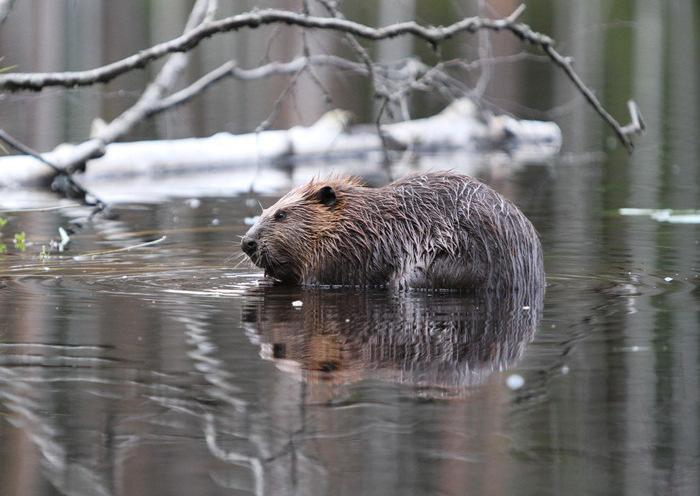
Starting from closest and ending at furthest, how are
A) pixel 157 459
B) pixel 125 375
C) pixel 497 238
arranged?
1. pixel 157 459
2. pixel 125 375
3. pixel 497 238

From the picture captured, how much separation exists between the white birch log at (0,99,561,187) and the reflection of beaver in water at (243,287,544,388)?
482cm

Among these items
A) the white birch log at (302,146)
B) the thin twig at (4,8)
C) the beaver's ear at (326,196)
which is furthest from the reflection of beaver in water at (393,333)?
the white birch log at (302,146)

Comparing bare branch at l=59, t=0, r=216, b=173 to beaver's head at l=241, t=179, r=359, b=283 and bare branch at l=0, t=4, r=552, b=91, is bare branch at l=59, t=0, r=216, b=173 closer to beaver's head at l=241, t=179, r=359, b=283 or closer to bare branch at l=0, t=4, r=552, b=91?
bare branch at l=0, t=4, r=552, b=91

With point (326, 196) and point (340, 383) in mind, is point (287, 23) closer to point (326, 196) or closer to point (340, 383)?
point (326, 196)

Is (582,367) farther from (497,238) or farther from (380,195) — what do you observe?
(380,195)

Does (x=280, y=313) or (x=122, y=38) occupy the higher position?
(x=122, y=38)

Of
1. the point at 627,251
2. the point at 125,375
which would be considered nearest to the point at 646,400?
the point at 125,375

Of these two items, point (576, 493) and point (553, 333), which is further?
point (553, 333)

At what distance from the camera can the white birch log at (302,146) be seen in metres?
12.1

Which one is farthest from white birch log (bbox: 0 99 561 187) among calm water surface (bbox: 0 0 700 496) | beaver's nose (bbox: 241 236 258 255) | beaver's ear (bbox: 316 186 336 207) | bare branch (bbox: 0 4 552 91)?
beaver's nose (bbox: 241 236 258 255)

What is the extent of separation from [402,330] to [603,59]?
25057 millimetres

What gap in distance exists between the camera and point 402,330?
5.25 meters

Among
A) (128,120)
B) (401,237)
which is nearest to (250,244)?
(401,237)

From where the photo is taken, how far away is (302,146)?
13.6m
